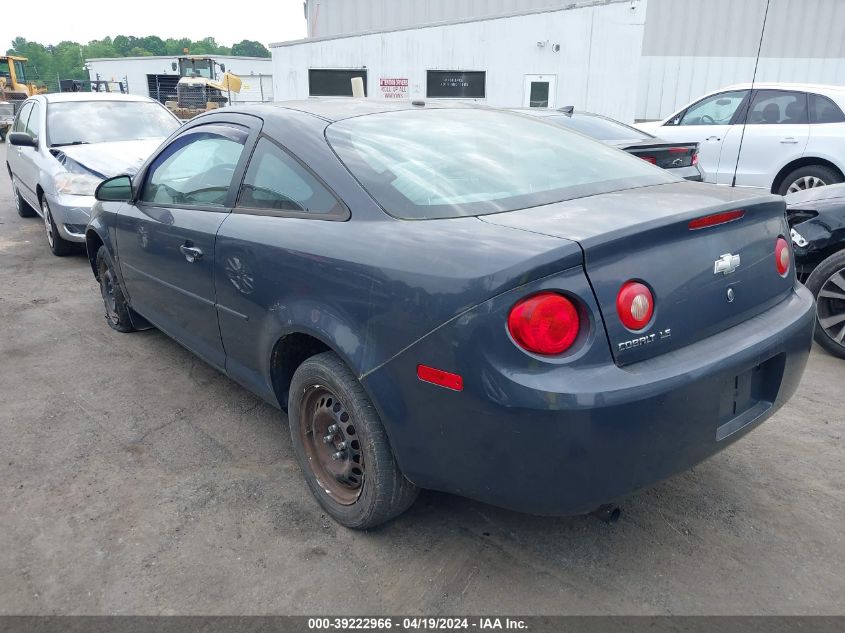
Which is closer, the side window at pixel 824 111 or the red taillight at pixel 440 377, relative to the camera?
the red taillight at pixel 440 377

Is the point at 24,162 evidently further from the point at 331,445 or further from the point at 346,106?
the point at 331,445

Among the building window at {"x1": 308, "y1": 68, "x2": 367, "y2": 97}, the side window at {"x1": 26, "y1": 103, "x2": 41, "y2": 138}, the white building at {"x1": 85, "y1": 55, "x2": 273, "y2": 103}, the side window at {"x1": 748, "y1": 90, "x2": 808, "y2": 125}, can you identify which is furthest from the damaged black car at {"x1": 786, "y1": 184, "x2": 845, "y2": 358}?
the white building at {"x1": 85, "y1": 55, "x2": 273, "y2": 103}

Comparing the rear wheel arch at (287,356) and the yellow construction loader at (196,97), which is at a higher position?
the yellow construction loader at (196,97)

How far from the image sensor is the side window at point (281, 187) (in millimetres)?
2426

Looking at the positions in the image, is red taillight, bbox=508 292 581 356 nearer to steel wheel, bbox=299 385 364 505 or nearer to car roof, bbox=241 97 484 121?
steel wheel, bbox=299 385 364 505

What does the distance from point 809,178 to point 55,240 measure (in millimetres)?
8513

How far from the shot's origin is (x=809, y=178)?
756cm

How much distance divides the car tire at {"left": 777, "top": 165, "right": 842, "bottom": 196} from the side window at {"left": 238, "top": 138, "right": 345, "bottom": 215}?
6863 millimetres

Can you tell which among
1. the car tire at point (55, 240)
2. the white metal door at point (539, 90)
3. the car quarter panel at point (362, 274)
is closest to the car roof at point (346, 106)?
the car quarter panel at point (362, 274)

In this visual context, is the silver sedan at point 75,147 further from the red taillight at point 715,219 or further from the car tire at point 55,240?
the red taillight at point 715,219

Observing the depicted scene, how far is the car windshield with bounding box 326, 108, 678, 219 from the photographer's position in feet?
7.50

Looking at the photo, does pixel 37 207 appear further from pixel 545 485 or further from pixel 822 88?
pixel 822 88

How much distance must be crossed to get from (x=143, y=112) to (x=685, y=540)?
7716mm

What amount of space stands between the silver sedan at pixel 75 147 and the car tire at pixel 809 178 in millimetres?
7370
